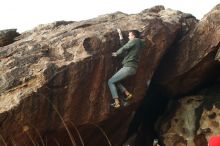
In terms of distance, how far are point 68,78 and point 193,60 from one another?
15.6ft

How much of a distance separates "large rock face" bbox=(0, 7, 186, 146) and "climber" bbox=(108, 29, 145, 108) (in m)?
0.41

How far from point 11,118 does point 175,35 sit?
6.76 m

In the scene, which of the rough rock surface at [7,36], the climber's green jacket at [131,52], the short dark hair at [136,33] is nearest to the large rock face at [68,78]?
the short dark hair at [136,33]

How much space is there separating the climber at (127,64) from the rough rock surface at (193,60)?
247 cm

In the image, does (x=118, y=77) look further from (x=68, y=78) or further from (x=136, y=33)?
(x=136, y=33)

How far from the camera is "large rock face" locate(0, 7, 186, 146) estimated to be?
12.2 m

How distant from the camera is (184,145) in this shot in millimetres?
15219

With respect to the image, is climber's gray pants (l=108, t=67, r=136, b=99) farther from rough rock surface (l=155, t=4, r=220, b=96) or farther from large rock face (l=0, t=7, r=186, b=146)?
rough rock surface (l=155, t=4, r=220, b=96)

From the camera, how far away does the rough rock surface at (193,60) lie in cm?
1499

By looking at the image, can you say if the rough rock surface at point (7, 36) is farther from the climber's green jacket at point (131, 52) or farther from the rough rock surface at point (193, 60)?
the rough rock surface at point (193, 60)

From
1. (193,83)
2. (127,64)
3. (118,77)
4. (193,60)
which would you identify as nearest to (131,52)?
(127,64)

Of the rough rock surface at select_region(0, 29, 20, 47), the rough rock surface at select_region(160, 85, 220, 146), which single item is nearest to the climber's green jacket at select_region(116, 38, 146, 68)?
the rough rock surface at select_region(160, 85, 220, 146)

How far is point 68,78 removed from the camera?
12.7m

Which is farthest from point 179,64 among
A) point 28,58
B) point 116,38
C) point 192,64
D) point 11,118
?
point 11,118
